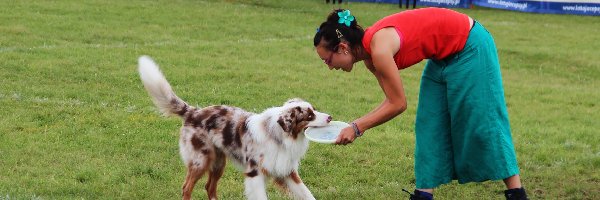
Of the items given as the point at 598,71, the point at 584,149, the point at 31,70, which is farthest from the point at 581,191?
the point at 598,71

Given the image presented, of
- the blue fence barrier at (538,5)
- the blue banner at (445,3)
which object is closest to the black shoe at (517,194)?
the blue fence barrier at (538,5)

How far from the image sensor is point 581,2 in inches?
1055

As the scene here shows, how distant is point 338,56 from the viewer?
538cm

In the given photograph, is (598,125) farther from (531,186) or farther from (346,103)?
(531,186)

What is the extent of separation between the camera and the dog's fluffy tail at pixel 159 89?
6957 mm

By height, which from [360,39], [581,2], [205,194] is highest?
[360,39]

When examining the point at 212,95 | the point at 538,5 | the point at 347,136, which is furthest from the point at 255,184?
the point at 538,5

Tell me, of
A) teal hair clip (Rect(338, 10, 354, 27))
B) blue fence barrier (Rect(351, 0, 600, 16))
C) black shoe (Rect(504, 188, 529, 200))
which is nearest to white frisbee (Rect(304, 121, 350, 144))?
teal hair clip (Rect(338, 10, 354, 27))

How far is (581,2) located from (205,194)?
21875mm

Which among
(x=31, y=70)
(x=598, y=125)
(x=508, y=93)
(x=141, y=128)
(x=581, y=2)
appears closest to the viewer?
(x=141, y=128)

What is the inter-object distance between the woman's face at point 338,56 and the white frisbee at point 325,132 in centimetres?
76

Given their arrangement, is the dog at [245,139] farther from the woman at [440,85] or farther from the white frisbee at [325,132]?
the woman at [440,85]

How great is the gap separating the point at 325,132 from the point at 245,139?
0.76 metres

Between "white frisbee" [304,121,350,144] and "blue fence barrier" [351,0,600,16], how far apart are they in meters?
21.0
